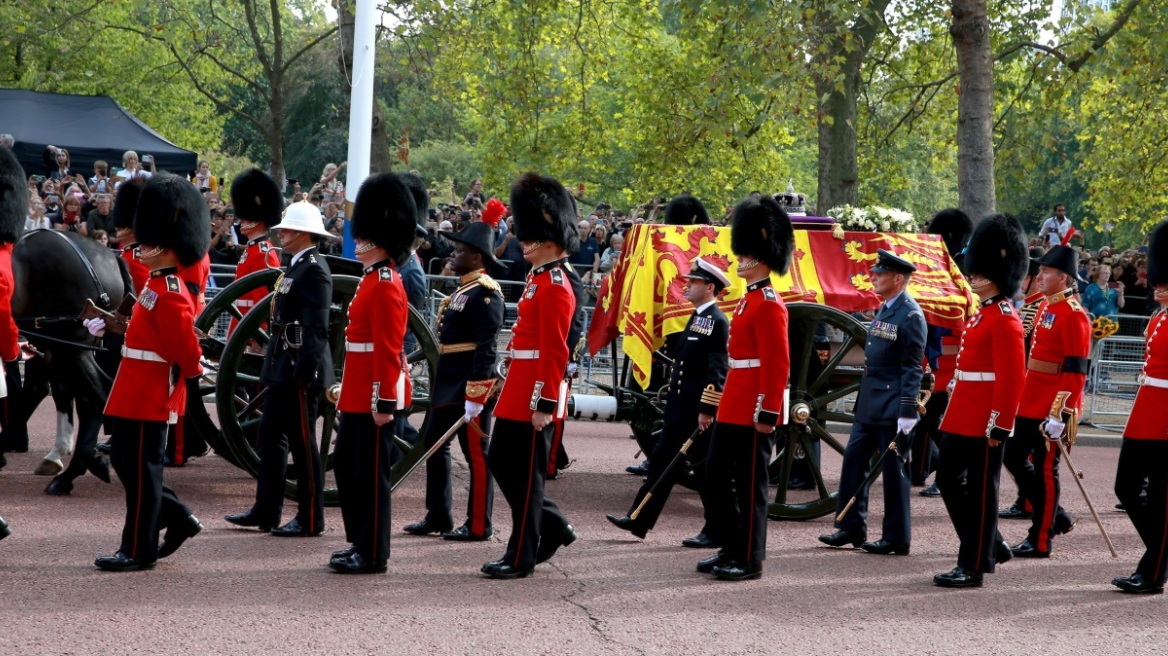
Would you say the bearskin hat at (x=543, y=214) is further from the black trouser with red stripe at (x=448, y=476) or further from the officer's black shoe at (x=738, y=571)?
the officer's black shoe at (x=738, y=571)

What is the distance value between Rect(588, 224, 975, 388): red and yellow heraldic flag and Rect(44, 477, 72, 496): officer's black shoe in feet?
10.0

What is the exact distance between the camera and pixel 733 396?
623 cm

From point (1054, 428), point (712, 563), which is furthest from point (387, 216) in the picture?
point (1054, 428)

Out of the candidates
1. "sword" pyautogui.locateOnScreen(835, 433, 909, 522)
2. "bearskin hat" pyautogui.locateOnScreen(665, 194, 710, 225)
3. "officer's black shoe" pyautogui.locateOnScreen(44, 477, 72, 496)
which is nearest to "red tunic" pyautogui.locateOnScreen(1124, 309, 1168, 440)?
"sword" pyautogui.locateOnScreen(835, 433, 909, 522)

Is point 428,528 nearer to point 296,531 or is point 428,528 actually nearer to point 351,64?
point 296,531

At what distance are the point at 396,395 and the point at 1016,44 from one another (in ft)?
46.8

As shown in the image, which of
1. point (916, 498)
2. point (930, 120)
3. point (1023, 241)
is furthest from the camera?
point (930, 120)

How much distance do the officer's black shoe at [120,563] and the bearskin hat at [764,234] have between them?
2907mm

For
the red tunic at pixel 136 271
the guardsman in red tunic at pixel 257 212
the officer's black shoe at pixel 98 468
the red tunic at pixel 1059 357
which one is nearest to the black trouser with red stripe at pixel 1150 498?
the red tunic at pixel 1059 357

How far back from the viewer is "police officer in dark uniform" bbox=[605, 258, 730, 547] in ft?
22.8

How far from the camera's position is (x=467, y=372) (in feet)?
22.7

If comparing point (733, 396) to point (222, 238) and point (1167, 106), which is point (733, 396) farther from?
point (1167, 106)

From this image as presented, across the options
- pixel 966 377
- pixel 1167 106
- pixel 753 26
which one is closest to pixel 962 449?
pixel 966 377

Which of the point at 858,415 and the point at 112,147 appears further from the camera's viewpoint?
the point at 112,147
